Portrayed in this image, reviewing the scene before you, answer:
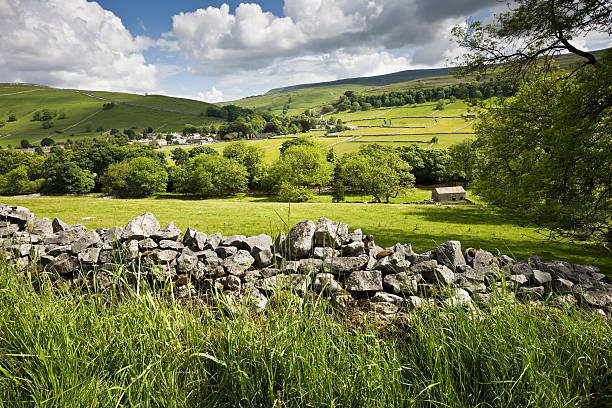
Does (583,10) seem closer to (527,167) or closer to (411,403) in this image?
(527,167)

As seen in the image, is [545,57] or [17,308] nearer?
[17,308]

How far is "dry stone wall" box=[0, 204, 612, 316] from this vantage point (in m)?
6.03

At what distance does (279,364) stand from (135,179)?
7910cm

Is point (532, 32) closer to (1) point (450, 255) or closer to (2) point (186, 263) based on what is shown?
(1) point (450, 255)

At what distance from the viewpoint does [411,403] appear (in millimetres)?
2426

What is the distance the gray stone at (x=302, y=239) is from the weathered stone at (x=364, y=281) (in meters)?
1.44

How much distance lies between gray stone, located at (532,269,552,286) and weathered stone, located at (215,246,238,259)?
7526mm

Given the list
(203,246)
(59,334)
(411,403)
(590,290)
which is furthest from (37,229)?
(590,290)

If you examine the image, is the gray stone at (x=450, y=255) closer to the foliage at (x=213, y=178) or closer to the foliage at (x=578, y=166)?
the foliage at (x=578, y=166)

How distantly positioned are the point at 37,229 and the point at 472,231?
19729mm

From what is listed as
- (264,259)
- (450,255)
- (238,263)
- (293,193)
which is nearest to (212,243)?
(238,263)

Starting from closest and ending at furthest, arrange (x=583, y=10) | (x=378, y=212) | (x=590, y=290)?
(x=590, y=290), (x=583, y=10), (x=378, y=212)

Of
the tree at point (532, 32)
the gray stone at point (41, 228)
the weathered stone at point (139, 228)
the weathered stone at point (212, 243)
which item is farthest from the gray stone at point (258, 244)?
the tree at point (532, 32)

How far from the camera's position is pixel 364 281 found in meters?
6.16
